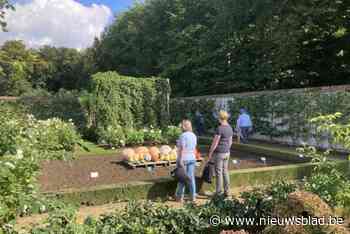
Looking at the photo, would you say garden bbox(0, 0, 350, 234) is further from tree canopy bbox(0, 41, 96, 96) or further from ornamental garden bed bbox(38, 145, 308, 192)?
tree canopy bbox(0, 41, 96, 96)

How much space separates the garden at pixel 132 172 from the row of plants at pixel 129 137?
40 millimetres

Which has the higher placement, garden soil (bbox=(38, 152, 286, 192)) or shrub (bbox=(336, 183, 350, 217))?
shrub (bbox=(336, 183, 350, 217))

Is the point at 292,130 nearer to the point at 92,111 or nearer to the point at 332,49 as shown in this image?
the point at 92,111

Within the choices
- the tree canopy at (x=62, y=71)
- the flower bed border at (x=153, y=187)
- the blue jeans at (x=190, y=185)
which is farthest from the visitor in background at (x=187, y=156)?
the tree canopy at (x=62, y=71)

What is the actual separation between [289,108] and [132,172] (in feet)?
26.6

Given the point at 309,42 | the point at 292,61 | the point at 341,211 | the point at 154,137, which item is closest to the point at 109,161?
the point at 154,137

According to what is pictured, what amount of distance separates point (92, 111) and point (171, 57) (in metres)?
16.2

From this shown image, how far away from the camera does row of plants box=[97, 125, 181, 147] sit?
1523 cm

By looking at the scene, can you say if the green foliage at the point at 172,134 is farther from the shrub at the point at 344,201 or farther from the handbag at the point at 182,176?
the shrub at the point at 344,201

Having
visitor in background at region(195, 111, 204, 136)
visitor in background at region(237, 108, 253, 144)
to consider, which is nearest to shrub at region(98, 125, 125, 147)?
visitor in background at region(237, 108, 253, 144)

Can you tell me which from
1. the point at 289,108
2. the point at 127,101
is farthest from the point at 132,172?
the point at 289,108

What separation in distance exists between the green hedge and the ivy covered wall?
12.1 ft

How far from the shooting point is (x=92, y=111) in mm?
16781

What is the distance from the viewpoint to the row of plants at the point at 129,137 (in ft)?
50.0
